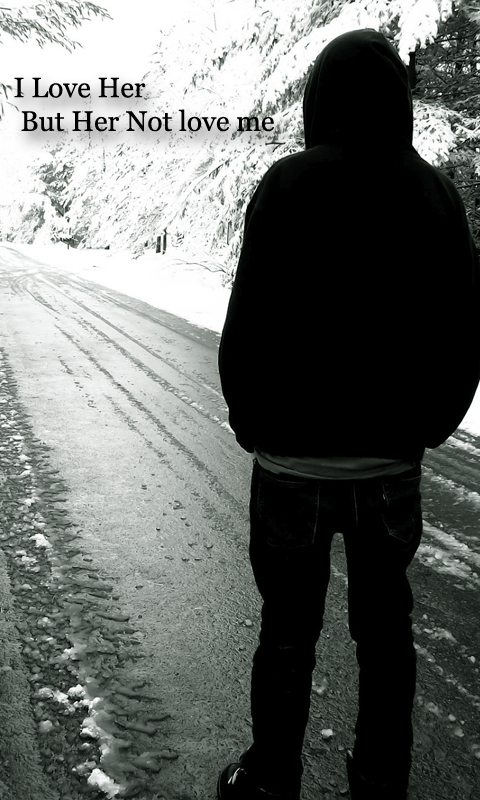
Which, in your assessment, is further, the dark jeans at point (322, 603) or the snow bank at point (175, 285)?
the snow bank at point (175, 285)

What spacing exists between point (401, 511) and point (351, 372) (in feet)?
1.28

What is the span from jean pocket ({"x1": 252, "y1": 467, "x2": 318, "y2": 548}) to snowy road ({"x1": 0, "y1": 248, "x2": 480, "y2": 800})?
2.97 ft

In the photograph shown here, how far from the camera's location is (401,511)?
5.24 feet

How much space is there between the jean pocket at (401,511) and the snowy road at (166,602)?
908 millimetres

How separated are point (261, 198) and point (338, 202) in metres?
0.19

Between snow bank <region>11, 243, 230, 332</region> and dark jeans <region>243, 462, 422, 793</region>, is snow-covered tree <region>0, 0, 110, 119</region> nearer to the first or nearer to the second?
snow bank <region>11, 243, 230, 332</region>

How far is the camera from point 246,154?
37.2ft

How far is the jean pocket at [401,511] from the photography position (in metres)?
1.58

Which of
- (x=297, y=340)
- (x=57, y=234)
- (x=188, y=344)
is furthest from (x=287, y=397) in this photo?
(x=57, y=234)

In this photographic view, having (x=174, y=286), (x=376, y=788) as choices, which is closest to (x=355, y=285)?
(x=376, y=788)

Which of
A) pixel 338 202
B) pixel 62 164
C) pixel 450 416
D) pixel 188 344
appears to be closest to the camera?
pixel 338 202

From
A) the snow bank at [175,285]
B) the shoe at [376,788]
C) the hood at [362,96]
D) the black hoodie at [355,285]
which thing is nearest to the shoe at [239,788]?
the shoe at [376,788]

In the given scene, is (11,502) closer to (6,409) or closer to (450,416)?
(6,409)

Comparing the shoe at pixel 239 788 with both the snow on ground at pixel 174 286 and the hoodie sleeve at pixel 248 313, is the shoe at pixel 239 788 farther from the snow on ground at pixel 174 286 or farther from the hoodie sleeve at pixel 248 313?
the snow on ground at pixel 174 286
